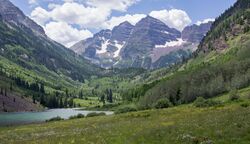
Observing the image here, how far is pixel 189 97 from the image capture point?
170m

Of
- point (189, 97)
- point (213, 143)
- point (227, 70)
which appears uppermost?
point (227, 70)

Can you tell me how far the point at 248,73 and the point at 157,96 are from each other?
4915cm

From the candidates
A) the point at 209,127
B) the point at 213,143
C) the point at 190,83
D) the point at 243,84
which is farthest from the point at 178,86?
the point at 213,143

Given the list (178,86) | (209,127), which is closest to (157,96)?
(178,86)

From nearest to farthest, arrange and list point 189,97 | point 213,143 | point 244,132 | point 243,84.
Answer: point 213,143 < point 244,132 < point 243,84 < point 189,97

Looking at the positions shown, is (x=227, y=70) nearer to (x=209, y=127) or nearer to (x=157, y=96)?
(x=157, y=96)

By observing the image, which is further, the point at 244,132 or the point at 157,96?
the point at 157,96

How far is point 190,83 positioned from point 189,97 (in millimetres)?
11540

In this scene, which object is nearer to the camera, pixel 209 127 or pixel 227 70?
pixel 209 127

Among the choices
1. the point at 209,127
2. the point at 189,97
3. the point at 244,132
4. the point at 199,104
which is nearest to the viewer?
the point at 244,132

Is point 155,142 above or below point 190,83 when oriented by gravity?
below

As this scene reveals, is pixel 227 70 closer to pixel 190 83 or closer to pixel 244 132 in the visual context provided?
pixel 190 83

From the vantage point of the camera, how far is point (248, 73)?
16200 centimetres

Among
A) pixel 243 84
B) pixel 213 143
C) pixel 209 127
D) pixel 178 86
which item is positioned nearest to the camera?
pixel 213 143
